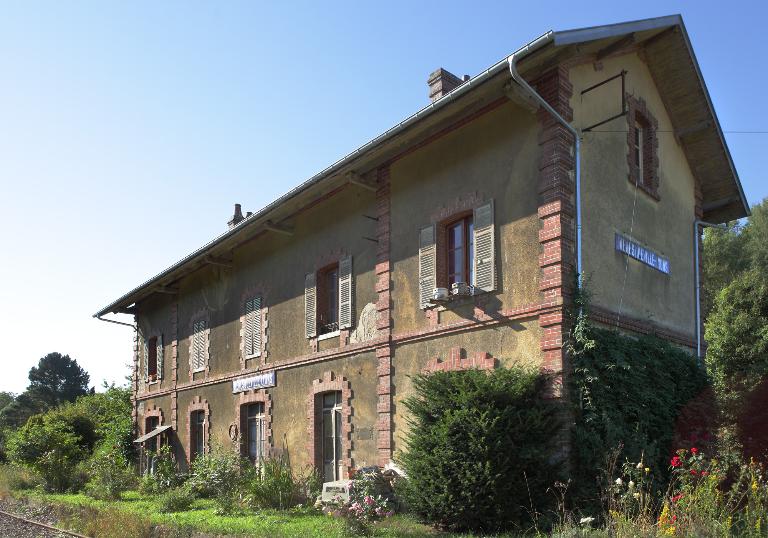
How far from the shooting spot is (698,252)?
13961 millimetres

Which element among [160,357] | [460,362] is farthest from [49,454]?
[460,362]

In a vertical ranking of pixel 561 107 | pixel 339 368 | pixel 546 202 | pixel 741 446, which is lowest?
pixel 741 446

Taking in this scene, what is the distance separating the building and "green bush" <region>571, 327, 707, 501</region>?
0.38m

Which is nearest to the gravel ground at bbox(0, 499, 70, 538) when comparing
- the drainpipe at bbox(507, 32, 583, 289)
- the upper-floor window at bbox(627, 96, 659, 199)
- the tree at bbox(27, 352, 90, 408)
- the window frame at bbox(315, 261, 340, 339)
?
the window frame at bbox(315, 261, 340, 339)

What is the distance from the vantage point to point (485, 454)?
29.3ft

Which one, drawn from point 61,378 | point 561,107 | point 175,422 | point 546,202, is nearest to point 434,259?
point 546,202

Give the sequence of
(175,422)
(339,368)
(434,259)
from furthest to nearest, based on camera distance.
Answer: (175,422) → (339,368) → (434,259)

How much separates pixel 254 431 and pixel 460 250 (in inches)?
294

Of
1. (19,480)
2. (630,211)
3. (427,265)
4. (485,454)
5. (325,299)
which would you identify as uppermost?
(630,211)

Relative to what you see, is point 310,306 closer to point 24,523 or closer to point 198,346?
point 198,346

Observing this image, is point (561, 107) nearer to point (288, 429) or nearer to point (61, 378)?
point (288, 429)

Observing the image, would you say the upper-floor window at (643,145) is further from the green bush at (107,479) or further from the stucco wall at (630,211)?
the green bush at (107,479)

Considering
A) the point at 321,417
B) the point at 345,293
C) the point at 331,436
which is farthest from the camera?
the point at 321,417

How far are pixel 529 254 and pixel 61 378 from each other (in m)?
58.8
